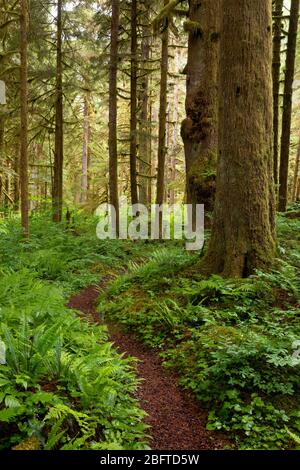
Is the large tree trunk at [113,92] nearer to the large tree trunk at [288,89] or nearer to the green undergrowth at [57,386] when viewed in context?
the large tree trunk at [288,89]

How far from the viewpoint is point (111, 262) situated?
1228 cm

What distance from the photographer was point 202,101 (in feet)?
32.2

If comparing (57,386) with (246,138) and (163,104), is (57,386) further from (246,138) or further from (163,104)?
(163,104)

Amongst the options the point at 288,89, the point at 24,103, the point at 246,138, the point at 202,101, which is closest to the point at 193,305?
the point at 246,138

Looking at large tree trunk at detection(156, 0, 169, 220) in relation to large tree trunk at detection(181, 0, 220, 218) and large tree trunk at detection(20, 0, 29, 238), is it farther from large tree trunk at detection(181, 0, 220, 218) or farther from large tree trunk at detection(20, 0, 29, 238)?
large tree trunk at detection(20, 0, 29, 238)

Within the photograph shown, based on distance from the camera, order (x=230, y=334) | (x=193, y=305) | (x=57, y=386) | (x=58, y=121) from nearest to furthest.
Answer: (x=57, y=386) → (x=230, y=334) → (x=193, y=305) → (x=58, y=121)

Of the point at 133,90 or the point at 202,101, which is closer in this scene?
the point at 202,101

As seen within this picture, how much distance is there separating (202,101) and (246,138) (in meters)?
3.48

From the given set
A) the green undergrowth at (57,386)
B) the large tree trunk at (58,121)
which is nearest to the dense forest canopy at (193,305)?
the green undergrowth at (57,386)

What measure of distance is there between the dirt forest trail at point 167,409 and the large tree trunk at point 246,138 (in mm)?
2162

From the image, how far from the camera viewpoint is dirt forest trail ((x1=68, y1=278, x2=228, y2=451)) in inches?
148

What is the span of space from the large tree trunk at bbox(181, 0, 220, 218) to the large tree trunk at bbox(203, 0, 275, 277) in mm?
2824
